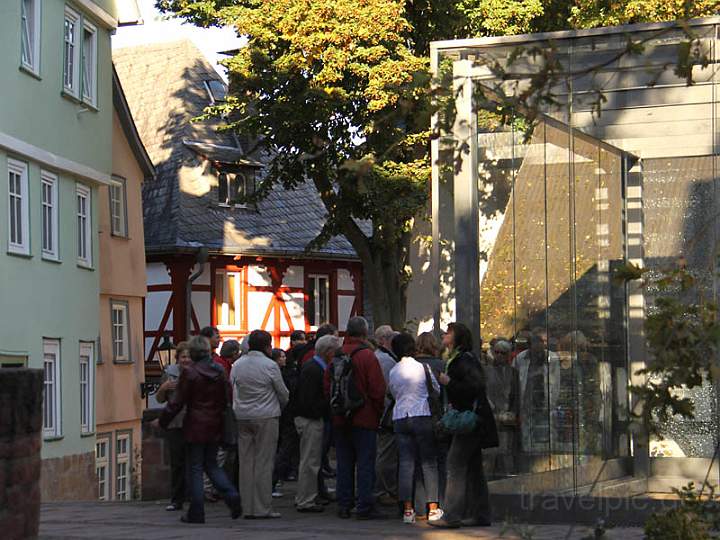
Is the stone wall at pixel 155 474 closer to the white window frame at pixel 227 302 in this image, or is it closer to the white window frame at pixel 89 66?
the white window frame at pixel 89 66

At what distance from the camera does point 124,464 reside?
111ft

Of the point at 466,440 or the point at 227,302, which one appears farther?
the point at 227,302

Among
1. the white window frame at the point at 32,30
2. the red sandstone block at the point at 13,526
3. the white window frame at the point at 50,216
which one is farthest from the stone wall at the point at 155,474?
the white window frame at the point at 32,30

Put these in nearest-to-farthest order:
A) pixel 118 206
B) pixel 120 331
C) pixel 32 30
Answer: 1. pixel 32 30
2. pixel 118 206
3. pixel 120 331

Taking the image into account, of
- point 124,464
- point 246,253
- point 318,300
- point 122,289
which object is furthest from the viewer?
point 318,300

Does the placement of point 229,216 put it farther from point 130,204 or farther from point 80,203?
point 80,203

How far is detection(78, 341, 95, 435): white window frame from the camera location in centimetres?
2930

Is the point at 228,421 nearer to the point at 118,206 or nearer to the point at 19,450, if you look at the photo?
the point at 19,450

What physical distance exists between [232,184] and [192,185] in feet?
5.86

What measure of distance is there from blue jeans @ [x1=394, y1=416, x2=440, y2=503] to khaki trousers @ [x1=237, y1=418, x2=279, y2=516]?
129 cm

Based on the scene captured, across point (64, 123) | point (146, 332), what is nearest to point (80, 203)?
point (64, 123)

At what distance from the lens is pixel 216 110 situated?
3080 centimetres

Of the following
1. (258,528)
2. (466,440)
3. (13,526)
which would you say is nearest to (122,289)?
(258,528)

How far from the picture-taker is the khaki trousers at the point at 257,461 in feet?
48.2
